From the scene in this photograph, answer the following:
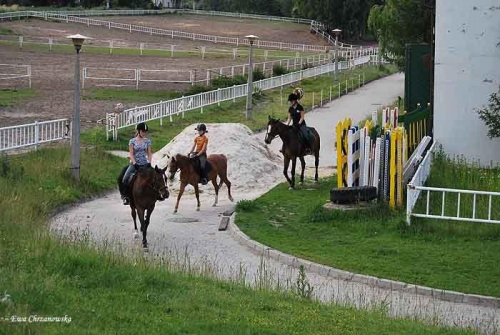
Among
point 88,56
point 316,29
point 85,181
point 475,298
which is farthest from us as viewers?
point 316,29

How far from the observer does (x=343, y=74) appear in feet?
200

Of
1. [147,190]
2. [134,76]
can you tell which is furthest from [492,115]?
[134,76]

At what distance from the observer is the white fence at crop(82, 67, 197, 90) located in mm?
45156

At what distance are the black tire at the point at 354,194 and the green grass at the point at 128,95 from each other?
22.8 m

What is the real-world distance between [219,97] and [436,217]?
2526cm

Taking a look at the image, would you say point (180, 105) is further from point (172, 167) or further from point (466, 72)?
point (172, 167)

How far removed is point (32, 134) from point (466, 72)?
12.1 metres

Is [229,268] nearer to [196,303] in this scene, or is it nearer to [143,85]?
[196,303]

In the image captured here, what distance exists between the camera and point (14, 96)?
37.7m

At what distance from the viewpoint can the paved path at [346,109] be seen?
29.0 metres

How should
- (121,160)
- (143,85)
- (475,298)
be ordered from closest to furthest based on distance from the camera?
(475,298) < (121,160) < (143,85)

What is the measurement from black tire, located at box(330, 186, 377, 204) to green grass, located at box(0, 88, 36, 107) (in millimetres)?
21574

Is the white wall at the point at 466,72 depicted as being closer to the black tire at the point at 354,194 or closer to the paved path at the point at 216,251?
the paved path at the point at 216,251

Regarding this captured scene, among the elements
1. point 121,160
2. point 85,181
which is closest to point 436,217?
point 85,181
